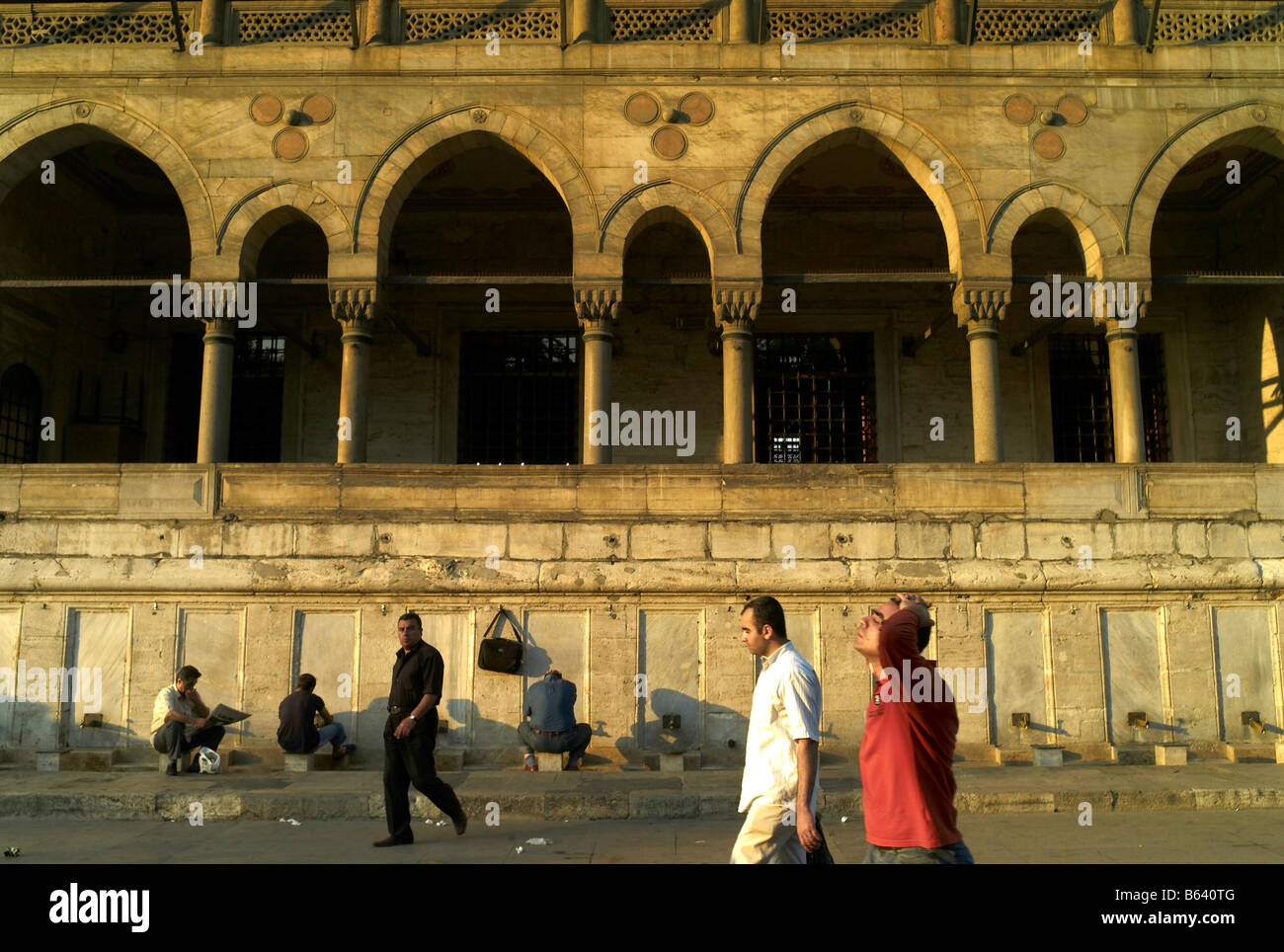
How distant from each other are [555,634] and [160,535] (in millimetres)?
4785

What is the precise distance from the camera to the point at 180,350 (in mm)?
18609

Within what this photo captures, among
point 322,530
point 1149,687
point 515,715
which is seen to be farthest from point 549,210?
point 1149,687

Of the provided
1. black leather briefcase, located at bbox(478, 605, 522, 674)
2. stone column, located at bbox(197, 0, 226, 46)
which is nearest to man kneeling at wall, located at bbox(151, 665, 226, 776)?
black leather briefcase, located at bbox(478, 605, 522, 674)

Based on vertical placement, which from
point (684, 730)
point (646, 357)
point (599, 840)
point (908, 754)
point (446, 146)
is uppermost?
point (446, 146)

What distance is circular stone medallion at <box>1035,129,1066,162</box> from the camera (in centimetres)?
1423

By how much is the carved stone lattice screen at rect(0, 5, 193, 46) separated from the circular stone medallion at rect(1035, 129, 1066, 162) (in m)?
12.0

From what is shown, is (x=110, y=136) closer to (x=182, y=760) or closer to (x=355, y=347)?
(x=355, y=347)

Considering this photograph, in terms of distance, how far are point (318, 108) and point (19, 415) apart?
7230 millimetres

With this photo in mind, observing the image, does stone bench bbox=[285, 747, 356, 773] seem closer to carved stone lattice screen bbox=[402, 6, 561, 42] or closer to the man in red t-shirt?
the man in red t-shirt

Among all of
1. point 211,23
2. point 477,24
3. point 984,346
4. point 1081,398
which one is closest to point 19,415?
point 211,23

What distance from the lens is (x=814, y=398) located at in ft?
60.6

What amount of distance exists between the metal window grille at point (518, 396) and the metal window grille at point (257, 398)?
3301 millimetres

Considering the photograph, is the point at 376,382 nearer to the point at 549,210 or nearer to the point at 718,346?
the point at 549,210

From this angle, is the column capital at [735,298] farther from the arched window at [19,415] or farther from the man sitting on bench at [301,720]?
the arched window at [19,415]
